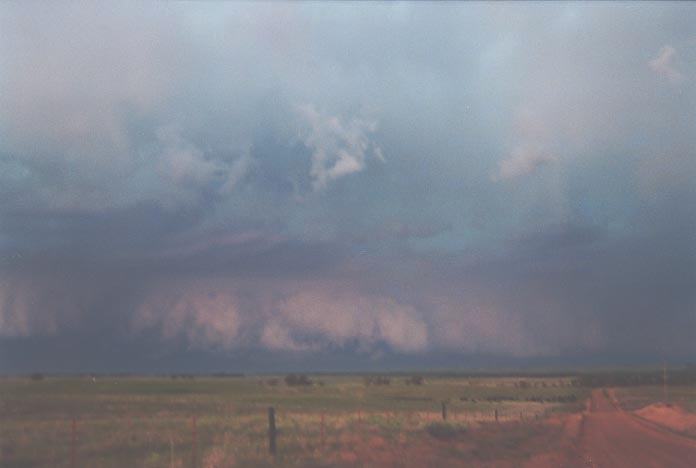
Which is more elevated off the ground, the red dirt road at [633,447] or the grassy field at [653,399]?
the red dirt road at [633,447]

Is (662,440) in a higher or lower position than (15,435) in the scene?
lower

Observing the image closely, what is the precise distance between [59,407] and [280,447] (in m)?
31.1

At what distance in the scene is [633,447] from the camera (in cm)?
3131

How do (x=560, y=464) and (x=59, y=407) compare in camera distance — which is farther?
(x=59, y=407)

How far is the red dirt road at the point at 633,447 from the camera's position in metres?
25.3

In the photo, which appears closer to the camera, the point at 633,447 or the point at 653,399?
the point at 633,447

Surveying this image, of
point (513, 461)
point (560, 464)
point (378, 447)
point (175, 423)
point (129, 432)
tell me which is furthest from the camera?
point (175, 423)

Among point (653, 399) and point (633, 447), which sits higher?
point (633, 447)

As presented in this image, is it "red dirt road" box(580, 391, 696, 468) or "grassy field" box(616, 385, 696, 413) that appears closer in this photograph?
"red dirt road" box(580, 391, 696, 468)

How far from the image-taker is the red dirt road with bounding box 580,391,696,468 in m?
25.3

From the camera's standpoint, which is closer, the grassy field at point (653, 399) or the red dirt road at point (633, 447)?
the red dirt road at point (633, 447)

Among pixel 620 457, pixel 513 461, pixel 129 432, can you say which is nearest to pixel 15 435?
pixel 129 432

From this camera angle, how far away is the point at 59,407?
2141 inches

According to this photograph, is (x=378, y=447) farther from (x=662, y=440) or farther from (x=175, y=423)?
(x=175, y=423)
